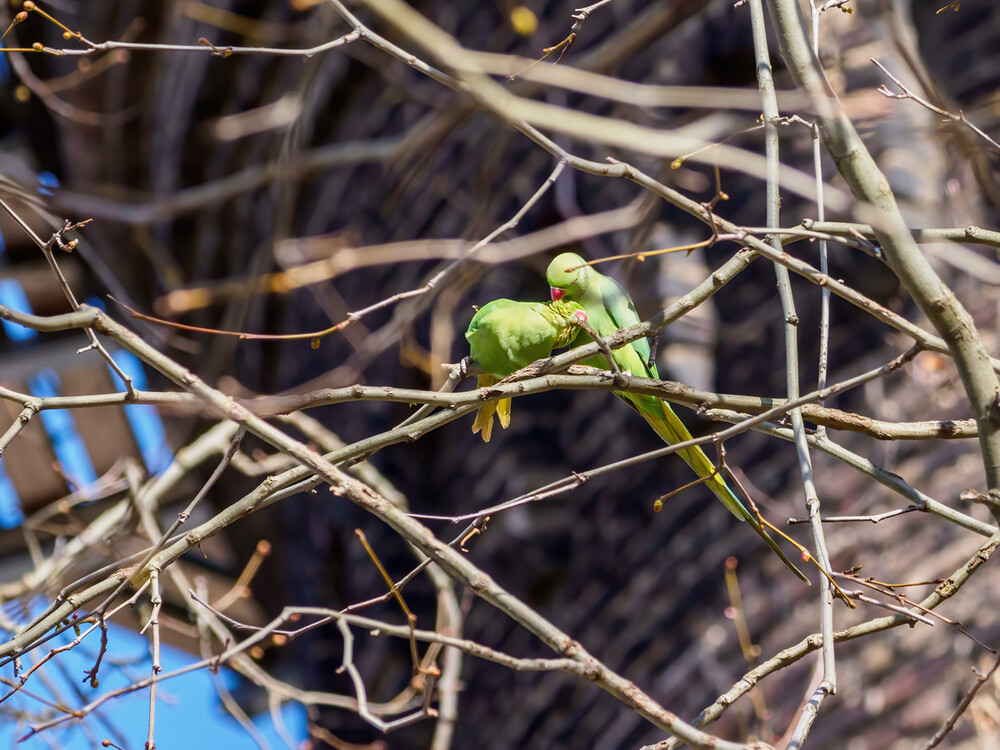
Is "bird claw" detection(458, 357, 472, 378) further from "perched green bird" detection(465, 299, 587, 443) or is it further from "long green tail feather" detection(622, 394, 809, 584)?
"long green tail feather" detection(622, 394, 809, 584)

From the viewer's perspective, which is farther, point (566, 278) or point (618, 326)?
point (618, 326)

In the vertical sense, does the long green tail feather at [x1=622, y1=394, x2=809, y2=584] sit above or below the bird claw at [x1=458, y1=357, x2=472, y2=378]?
below

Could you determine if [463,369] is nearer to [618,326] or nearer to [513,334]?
[513,334]

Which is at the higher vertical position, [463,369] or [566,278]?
[566,278]

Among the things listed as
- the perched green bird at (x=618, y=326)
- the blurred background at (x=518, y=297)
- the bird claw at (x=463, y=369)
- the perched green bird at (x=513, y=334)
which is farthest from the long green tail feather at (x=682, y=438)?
the blurred background at (x=518, y=297)

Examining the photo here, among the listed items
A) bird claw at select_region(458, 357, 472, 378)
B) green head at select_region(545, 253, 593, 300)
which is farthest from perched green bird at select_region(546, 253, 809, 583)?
bird claw at select_region(458, 357, 472, 378)

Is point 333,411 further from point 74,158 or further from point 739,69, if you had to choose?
point 739,69

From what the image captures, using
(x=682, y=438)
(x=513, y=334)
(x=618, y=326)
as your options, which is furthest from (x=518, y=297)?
(x=513, y=334)
